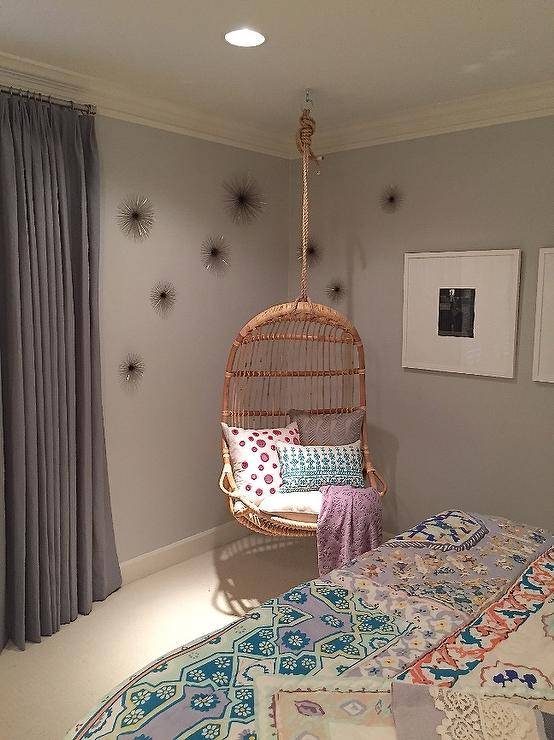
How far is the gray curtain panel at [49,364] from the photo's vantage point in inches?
113

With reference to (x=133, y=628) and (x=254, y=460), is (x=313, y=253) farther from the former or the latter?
(x=133, y=628)

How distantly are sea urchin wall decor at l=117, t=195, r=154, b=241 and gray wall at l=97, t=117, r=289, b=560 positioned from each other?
0.04 meters

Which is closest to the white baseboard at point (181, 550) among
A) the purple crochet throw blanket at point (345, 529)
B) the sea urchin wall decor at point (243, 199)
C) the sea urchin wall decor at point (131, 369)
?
the purple crochet throw blanket at point (345, 529)

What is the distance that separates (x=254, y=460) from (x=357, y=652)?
1818 millimetres

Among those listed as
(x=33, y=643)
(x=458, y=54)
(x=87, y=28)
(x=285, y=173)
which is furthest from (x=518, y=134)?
(x=33, y=643)

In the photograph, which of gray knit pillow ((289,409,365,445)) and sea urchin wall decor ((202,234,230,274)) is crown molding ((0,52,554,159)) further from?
gray knit pillow ((289,409,365,445))

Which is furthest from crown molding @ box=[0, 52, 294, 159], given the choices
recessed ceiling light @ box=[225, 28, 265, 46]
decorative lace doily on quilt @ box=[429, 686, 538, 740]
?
decorative lace doily on quilt @ box=[429, 686, 538, 740]

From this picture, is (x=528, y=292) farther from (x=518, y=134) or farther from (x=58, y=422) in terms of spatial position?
(x=58, y=422)

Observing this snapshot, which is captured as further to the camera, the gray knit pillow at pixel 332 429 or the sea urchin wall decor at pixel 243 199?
the sea urchin wall decor at pixel 243 199

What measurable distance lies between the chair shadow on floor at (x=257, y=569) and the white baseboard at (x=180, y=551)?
58mm

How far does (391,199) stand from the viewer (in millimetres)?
3867

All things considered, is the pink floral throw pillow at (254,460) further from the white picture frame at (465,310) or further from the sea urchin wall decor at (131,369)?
the white picture frame at (465,310)

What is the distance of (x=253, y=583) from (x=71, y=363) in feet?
5.12

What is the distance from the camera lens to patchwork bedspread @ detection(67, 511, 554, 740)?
1.49 metres
